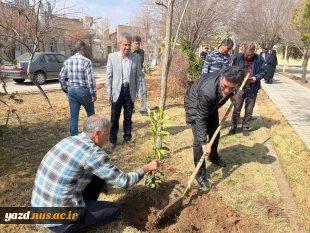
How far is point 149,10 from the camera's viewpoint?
14.0m

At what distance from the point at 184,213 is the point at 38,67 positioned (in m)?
10.7

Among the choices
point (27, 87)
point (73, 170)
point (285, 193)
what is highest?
point (73, 170)

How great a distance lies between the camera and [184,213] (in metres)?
2.54

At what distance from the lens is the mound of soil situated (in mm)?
2426

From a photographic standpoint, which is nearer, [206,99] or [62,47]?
[206,99]

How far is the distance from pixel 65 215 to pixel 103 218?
370 mm

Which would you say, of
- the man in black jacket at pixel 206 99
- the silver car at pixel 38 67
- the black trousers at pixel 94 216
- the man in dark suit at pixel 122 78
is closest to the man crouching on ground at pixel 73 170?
the black trousers at pixel 94 216

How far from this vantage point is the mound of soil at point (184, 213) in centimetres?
243

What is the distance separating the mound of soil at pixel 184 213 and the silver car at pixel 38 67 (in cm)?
993

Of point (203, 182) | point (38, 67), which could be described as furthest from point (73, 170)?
point (38, 67)

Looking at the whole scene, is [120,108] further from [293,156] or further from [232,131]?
[293,156]

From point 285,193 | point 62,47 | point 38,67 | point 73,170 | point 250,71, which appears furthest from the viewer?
point 62,47

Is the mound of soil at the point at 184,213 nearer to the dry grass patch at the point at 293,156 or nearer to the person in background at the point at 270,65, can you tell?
the dry grass patch at the point at 293,156

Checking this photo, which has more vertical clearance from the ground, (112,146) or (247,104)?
(247,104)
